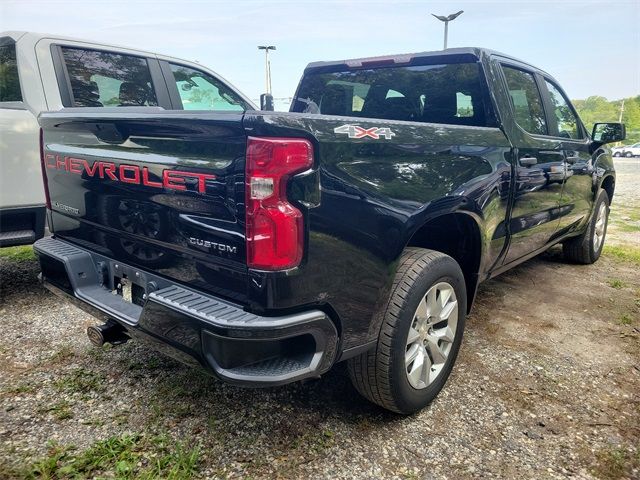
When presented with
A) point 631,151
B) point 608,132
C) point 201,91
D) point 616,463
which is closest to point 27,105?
point 201,91

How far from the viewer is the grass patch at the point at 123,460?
194 centimetres

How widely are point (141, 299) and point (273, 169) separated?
39.3 inches

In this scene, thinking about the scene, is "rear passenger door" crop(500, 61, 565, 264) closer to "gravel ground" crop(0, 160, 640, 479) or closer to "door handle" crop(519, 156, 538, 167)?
"door handle" crop(519, 156, 538, 167)

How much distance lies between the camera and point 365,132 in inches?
74.4

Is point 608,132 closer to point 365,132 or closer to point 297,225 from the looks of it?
point 365,132

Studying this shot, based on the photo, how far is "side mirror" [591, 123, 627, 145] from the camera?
14.4 ft

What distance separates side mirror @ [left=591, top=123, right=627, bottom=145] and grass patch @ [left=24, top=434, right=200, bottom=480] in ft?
14.4

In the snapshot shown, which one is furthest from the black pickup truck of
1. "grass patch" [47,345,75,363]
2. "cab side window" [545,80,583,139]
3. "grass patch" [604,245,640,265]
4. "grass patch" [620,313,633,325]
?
"grass patch" [604,245,640,265]

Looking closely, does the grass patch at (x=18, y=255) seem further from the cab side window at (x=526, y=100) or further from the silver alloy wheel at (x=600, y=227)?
the silver alloy wheel at (x=600, y=227)

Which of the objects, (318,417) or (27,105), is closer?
(318,417)

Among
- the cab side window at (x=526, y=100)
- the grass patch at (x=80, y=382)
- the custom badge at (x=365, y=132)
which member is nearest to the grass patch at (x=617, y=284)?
the cab side window at (x=526, y=100)

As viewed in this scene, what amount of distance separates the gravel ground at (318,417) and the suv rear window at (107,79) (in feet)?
6.13

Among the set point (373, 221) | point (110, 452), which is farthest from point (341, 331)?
point (110, 452)

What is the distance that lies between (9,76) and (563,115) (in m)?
4.51
